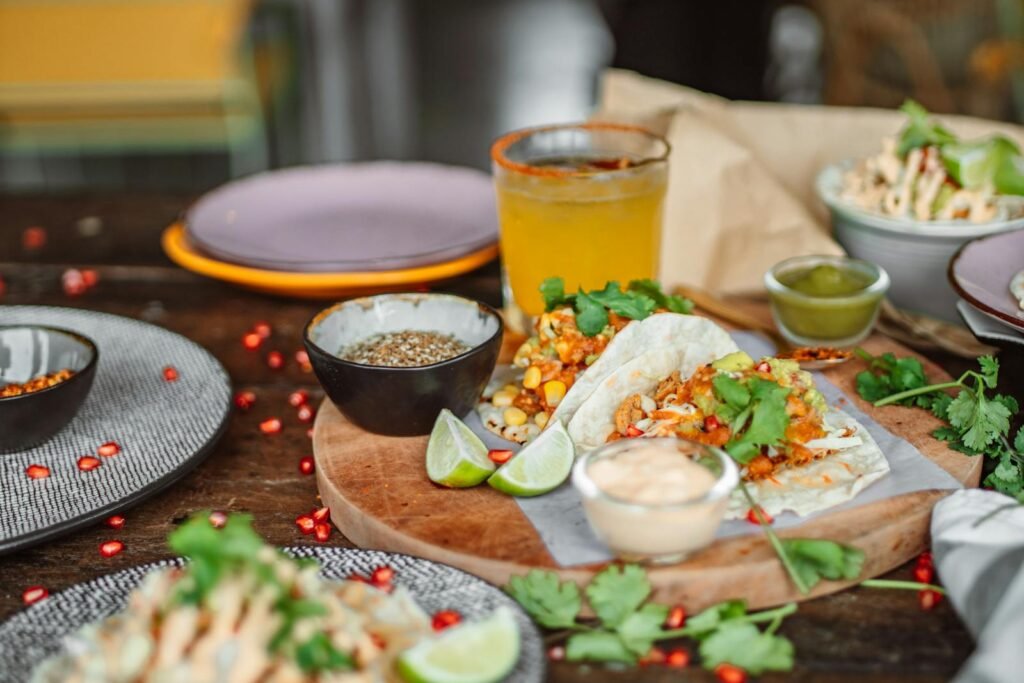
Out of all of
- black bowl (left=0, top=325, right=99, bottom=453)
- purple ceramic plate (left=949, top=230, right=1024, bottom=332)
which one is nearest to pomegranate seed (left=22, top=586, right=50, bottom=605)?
black bowl (left=0, top=325, right=99, bottom=453)

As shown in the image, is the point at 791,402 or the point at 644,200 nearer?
the point at 791,402

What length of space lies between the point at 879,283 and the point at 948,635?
107 centimetres

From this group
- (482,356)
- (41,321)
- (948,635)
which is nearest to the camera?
(948,635)

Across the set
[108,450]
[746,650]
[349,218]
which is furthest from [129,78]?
[746,650]

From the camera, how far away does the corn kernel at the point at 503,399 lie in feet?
7.46

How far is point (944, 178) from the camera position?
2.63m

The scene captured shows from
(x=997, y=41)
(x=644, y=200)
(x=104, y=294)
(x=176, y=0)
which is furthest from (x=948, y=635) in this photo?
(x=176, y=0)

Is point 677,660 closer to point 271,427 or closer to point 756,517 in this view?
point 756,517

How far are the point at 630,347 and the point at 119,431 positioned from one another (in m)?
1.08

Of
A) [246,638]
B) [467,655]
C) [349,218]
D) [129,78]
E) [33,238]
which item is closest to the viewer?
[246,638]

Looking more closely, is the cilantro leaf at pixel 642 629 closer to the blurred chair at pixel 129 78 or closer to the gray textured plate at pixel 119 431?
the gray textured plate at pixel 119 431

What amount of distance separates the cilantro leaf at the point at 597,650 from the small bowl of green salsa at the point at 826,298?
1195 millimetres

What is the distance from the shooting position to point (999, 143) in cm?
261

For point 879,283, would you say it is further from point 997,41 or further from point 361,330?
point 997,41
